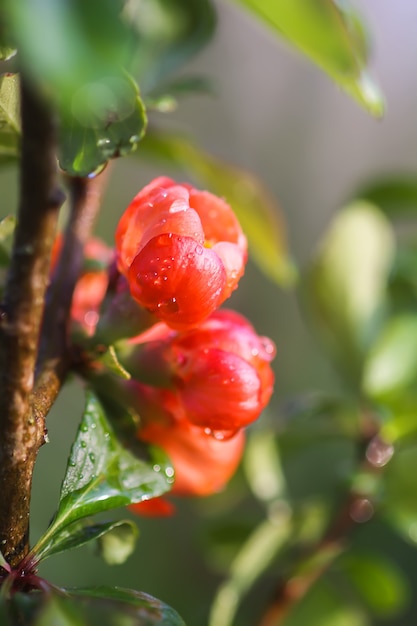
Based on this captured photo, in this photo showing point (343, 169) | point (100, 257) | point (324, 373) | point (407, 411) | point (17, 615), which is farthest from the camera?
point (343, 169)

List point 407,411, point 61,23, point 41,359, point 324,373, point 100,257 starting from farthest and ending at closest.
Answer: point 324,373 → point 407,411 → point 100,257 → point 41,359 → point 61,23

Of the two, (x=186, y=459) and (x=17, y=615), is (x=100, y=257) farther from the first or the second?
(x=17, y=615)

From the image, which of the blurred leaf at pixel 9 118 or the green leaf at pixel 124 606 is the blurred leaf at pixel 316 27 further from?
the green leaf at pixel 124 606

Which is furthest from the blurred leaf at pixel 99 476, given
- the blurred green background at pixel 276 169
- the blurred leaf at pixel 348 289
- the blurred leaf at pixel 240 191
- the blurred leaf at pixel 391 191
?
the blurred green background at pixel 276 169

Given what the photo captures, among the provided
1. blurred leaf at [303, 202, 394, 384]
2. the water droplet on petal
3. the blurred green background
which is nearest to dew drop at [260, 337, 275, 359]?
the water droplet on petal

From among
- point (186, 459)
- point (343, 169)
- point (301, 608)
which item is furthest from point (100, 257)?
point (343, 169)

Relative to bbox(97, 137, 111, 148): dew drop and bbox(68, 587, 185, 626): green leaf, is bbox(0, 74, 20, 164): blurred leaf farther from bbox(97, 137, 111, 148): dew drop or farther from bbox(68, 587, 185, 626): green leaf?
bbox(68, 587, 185, 626): green leaf

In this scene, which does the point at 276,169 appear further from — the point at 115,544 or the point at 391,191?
the point at 115,544
